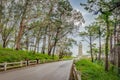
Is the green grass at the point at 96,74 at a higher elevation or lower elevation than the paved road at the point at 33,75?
lower

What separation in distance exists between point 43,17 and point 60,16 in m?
13.7

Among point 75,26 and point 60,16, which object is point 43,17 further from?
point 75,26

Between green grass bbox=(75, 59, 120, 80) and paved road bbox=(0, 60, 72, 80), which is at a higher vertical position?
paved road bbox=(0, 60, 72, 80)

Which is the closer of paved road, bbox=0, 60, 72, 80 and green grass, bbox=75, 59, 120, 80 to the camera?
paved road, bbox=0, 60, 72, 80

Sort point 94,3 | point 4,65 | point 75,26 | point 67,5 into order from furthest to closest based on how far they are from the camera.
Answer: point 75,26
point 67,5
point 94,3
point 4,65

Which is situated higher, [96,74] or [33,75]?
[33,75]

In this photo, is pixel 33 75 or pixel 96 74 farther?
pixel 96 74

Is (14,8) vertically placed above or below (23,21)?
above

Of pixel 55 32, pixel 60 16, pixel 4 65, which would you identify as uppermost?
pixel 60 16

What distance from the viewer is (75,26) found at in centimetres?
5725

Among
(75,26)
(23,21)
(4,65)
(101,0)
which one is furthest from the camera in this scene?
(75,26)

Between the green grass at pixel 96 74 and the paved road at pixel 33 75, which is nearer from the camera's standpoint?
the paved road at pixel 33 75

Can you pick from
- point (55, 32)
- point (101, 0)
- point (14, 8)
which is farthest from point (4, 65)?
point (55, 32)

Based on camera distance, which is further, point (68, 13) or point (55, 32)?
point (55, 32)
